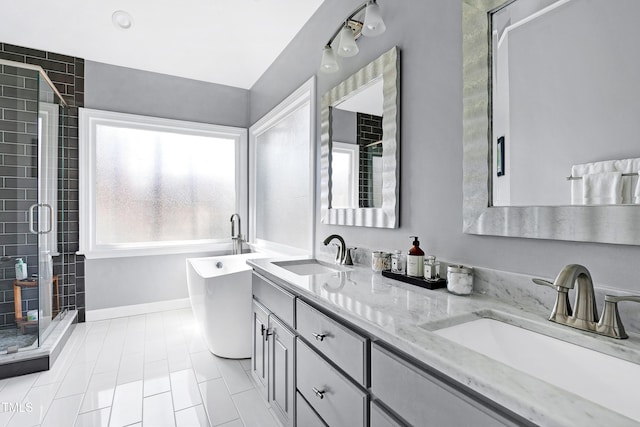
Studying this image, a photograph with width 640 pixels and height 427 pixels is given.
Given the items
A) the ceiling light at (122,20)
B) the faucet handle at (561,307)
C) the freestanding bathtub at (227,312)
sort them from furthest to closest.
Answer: the ceiling light at (122,20) → the freestanding bathtub at (227,312) → the faucet handle at (561,307)

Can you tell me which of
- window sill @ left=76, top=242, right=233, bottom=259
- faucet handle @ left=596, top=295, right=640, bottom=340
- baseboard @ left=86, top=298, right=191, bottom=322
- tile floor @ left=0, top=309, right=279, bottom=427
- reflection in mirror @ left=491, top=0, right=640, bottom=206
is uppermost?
reflection in mirror @ left=491, top=0, right=640, bottom=206

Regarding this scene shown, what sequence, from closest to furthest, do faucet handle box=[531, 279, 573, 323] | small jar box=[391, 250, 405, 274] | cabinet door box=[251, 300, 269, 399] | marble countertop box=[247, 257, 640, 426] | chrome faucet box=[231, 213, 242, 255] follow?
marble countertop box=[247, 257, 640, 426]
faucet handle box=[531, 279, 573, 323]
small jar box=[391, 250, 405, 274]
cabinet door box=[251, 300, 269, 399]
chrome faucet box=[231, 213, 242, 255]

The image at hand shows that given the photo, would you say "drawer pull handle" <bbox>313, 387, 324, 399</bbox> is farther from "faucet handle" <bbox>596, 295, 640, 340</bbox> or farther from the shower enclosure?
the shower enclosure

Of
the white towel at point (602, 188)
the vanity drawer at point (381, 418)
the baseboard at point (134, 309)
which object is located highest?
the white towel at point (602, 188)

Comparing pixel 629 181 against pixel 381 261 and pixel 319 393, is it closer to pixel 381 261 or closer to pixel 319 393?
pixel 381 261

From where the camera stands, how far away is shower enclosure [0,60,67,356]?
261cm

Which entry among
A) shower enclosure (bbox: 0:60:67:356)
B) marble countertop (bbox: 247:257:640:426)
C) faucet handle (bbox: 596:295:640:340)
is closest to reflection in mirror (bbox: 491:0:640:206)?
faucet handle (bbox: 596:295:640:340)

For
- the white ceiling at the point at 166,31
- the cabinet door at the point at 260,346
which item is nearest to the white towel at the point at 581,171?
the cabinet door at the point at 260,346

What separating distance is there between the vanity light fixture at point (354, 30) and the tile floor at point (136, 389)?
2.14 m

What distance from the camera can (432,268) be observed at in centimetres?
138

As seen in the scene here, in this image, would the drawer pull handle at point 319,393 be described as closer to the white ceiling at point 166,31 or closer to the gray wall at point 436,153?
the gray wall at point 436,153

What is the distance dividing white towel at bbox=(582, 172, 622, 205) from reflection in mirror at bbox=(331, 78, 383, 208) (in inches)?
38.0

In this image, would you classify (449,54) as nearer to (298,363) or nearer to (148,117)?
(298,363)

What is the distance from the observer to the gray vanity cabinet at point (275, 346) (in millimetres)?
1585
